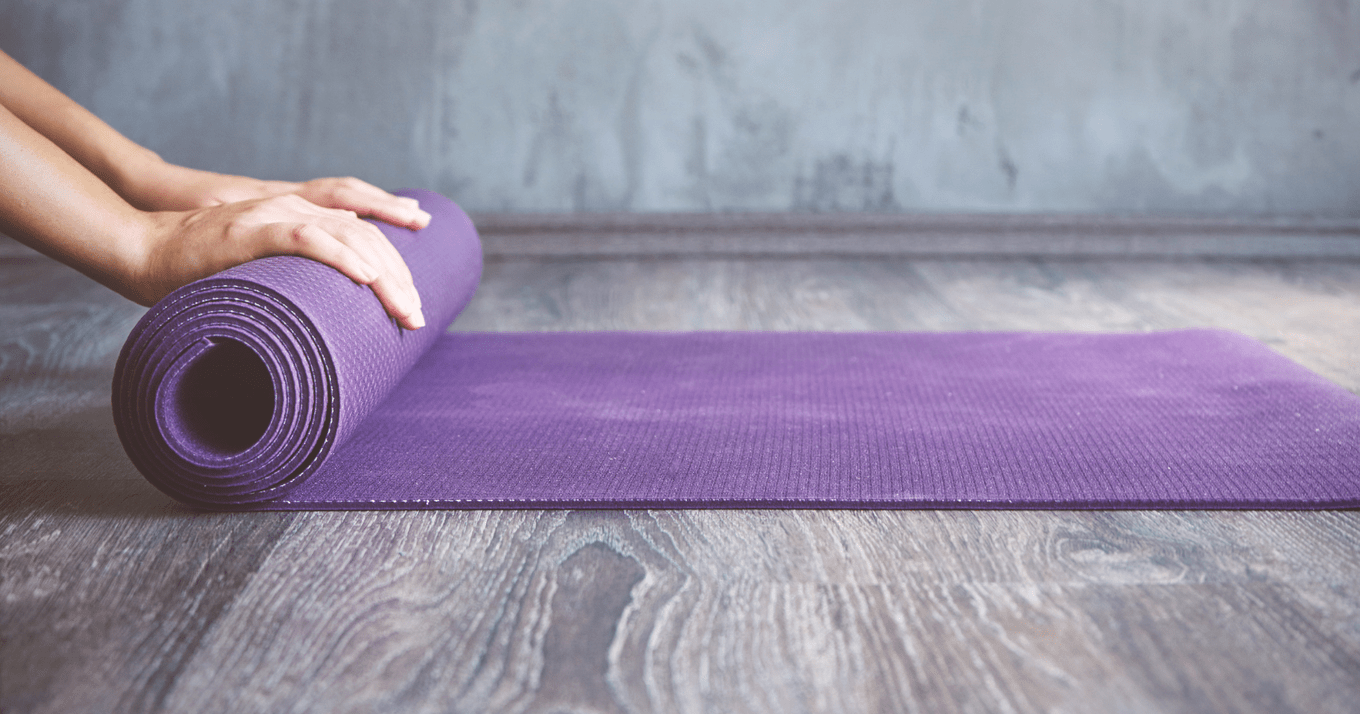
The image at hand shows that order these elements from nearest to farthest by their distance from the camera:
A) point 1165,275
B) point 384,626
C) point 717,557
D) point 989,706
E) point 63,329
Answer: point 989,706, point 384,626, point 717,557, point 63,329, point 1165,275

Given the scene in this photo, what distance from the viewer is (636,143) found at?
2.95 metres

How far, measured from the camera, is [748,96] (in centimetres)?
293

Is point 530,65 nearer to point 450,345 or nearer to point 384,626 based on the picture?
point 450,345

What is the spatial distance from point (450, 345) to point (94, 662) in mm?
1005

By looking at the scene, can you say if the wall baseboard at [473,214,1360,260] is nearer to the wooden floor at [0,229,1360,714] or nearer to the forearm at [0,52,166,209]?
the forearm at [0,52,166,209]

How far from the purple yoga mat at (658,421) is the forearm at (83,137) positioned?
43 cm

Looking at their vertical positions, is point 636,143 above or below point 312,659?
above

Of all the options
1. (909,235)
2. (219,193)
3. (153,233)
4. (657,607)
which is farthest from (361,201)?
(909,235)

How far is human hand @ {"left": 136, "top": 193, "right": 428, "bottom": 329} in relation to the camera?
1.12 metres

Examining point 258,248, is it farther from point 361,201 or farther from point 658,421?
point 658,421

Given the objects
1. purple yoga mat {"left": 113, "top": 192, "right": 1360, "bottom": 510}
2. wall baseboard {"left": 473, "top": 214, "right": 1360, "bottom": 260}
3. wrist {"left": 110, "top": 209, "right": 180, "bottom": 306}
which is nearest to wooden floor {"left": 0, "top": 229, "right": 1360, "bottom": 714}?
purple yoga mat {"left": 113, "top": 192, "right": 1360, "bottom": 510}

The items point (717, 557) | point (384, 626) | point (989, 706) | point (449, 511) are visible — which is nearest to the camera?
point (989, 706)

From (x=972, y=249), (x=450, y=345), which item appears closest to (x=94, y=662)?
(x=450, y=345)

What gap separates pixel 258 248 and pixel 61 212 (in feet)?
0.77
